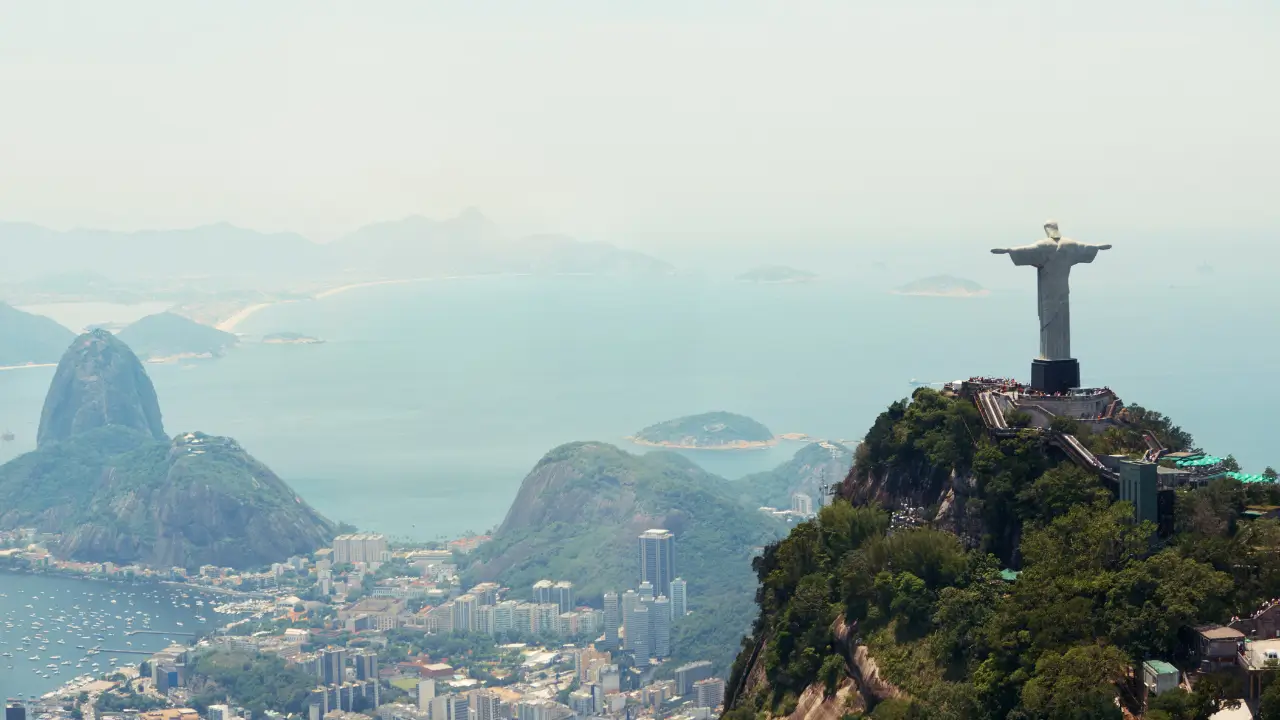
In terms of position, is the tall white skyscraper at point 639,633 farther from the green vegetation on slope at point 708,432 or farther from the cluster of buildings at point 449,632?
the green vegetation on slope at point 708,432

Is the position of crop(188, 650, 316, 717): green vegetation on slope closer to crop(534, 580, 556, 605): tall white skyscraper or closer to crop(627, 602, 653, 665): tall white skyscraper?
crop(627, 602, 653, 665): tall white skyscraper

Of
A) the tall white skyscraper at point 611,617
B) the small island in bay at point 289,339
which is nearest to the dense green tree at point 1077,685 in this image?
the tall white skyscraper at point 611,617

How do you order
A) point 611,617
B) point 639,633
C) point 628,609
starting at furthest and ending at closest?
point 611,617 → point 628,609 → point 639,633

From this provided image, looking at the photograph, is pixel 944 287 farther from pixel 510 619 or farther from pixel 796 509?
pixel 510 619

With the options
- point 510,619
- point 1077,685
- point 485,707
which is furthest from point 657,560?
point 1077,685

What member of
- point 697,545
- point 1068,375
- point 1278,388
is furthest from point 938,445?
point 1278,388

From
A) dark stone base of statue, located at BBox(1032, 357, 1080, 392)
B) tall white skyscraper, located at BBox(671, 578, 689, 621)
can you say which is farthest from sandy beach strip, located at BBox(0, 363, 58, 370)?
dark stone base of statue, located at BBox(1032, 357, 1080, 392)
